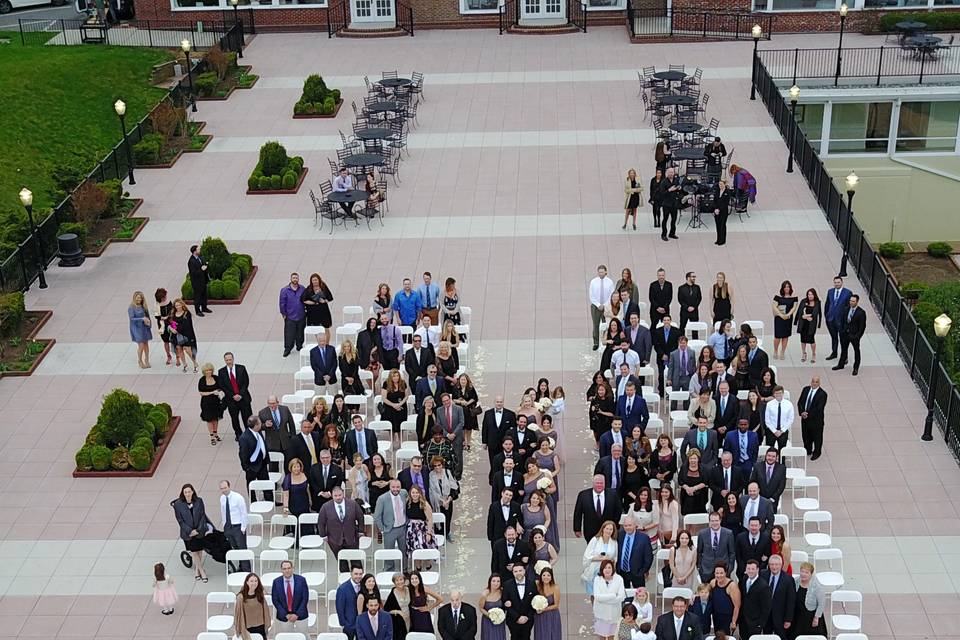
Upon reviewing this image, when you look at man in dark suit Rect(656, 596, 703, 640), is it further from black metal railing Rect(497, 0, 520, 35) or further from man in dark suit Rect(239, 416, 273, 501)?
black metal railing Rect(497, 0, 520, 35)

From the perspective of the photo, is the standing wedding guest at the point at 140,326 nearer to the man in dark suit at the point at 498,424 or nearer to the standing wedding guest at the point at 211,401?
the standing wedding guest at the point at 211,401

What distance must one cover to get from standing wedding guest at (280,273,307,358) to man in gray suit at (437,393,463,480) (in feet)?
17.9

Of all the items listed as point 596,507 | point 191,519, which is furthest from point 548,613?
point 191,519

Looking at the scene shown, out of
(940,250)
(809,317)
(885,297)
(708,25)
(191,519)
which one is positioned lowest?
(940,250)

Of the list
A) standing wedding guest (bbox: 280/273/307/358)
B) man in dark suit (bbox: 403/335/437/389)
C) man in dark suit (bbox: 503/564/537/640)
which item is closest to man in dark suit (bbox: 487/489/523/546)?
man in dark suit (bbox: 503/564/537/640)

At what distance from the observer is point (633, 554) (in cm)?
1612

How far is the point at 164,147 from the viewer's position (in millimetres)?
35812

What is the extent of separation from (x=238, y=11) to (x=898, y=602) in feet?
122

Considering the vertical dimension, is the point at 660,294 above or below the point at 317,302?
above

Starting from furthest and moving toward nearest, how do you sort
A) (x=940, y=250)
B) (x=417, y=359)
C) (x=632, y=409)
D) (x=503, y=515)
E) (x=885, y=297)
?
1. (x=940, y=250)
2. (x=885, y=297)
3. (x=417, y=359)
4. (x=632, y=409)
5. (x=503, y=515)

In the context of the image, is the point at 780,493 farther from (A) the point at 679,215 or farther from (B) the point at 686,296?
(A) the point at 679,215

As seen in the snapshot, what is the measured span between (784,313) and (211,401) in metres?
9.85

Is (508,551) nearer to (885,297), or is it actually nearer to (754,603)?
(754,603)

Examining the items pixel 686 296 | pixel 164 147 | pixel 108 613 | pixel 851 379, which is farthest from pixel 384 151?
pixel 108 613
